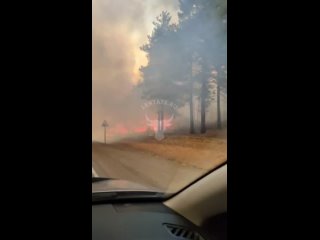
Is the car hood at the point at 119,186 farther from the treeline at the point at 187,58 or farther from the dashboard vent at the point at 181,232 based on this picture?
the treeline at the point at 187,58

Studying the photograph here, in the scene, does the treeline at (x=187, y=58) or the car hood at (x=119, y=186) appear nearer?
the treeline at (x=187, y=58)

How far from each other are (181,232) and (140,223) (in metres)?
0.16

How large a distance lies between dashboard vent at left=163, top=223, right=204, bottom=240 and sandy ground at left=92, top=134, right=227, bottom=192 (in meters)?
0.21

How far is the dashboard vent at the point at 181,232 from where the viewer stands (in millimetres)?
1521

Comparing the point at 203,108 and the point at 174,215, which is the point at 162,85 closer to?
the point at 203,108

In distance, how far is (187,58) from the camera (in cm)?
147

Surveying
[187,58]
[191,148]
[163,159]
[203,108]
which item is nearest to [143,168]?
[163,159]

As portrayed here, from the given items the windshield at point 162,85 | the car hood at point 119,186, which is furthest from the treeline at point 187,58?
the car hood at point 119,186

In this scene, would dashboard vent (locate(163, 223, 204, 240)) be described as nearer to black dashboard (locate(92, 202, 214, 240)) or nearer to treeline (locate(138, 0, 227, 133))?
black dashboard (locate(92, 202, 214, 240))

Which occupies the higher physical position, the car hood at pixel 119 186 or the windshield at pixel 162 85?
the windshield at pixel 162 85

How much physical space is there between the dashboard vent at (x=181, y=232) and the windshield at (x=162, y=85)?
0.89 ft

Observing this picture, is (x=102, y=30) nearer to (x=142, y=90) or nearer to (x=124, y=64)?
(x=124, y=64)

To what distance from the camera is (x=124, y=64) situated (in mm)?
1435
